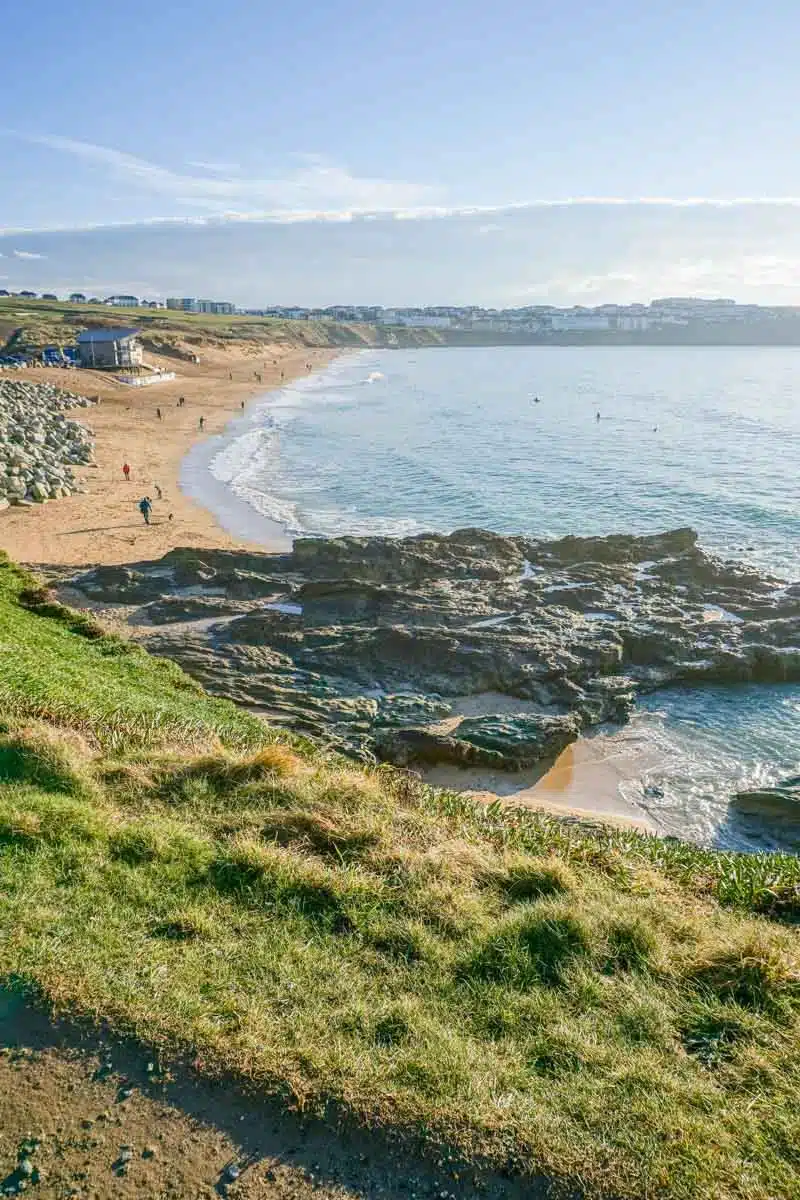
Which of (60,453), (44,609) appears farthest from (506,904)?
(60,453)

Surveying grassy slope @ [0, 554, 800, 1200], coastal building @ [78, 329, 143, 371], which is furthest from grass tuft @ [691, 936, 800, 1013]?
coastal building @ [78, 329, 143, 371]

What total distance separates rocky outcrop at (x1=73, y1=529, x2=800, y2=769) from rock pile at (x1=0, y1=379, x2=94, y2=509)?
12.9 metres

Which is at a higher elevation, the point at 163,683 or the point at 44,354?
the point at 44,354

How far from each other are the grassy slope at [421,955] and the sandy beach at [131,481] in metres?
19.4

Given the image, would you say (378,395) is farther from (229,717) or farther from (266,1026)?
(266,1026)

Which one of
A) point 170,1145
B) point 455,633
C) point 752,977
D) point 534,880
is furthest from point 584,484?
point 170,1145

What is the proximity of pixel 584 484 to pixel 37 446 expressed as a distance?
1228 inches

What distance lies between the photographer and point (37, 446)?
4316 centimetres

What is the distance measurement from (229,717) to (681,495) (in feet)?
114

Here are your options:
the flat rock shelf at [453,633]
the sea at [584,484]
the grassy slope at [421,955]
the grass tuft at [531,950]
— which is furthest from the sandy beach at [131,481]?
the grass tuft at [531,950]

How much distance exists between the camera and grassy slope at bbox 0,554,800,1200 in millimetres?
5453

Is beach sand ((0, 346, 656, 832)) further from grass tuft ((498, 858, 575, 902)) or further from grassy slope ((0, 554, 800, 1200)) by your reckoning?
grass tuft ((498, 858, 575, 902))

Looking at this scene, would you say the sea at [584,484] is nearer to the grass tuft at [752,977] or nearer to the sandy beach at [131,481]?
the sandy beach at [131,481]

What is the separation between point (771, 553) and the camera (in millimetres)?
32562
